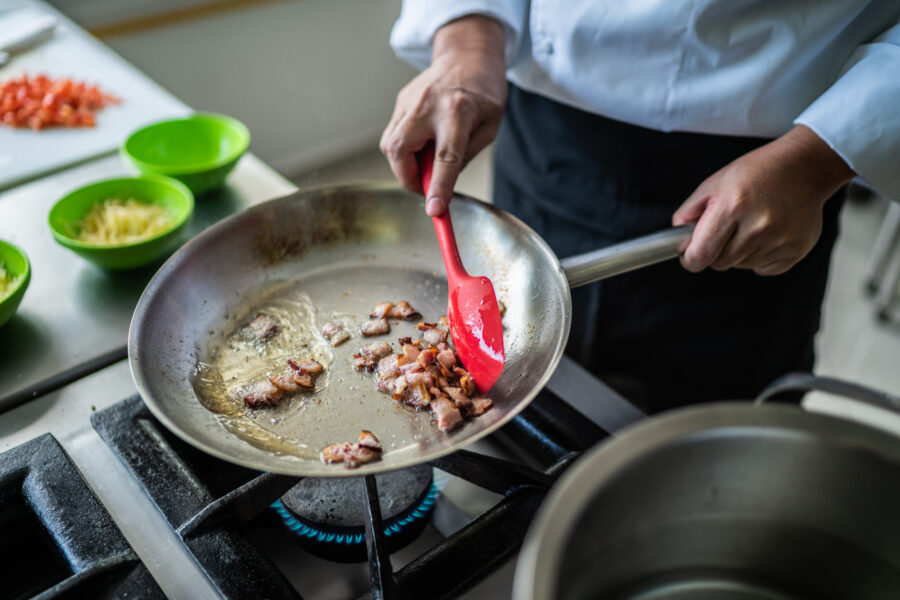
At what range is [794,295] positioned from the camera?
3.20 ft

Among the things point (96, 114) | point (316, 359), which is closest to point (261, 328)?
point (316, 359)

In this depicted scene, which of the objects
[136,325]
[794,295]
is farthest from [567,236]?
[136,325]

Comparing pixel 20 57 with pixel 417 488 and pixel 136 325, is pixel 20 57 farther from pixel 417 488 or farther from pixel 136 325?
pixel 417 488

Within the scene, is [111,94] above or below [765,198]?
below

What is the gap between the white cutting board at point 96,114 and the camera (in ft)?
3.53

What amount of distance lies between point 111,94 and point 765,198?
1.11 metres

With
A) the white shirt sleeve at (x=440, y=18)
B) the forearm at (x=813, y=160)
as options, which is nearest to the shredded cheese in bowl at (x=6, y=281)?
the white shirt sleeve at (x=440, y=18)

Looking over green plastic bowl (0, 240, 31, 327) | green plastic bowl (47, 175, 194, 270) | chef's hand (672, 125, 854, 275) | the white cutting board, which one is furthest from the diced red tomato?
chef's hand (672, 125, 854, 275)

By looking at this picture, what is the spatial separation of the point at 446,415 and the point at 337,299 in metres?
0.25

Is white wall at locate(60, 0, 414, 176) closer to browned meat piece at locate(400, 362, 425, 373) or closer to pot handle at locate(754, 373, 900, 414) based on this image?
browned meat piece at locate(400, 362, 425, 373)

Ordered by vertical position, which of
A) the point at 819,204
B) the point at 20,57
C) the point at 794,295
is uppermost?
the point at 819,204

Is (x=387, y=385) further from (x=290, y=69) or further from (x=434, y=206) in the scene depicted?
(x=290, y=69)

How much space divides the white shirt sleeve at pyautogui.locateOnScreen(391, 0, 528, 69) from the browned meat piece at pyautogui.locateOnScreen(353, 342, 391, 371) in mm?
464

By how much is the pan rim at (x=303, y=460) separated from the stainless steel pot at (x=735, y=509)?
193mm
